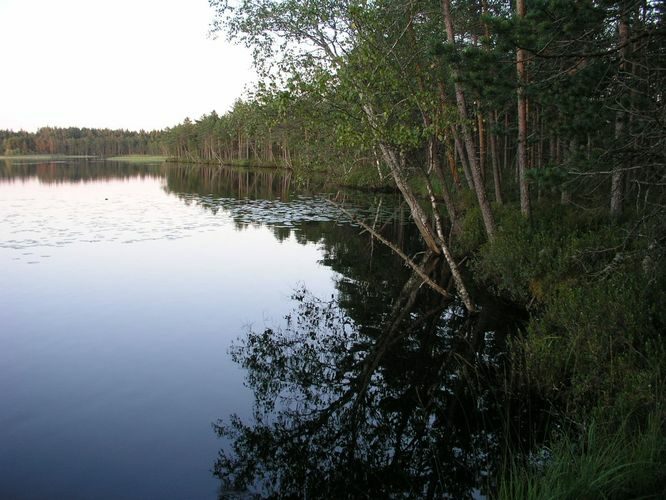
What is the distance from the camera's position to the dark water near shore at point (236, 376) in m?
7.38

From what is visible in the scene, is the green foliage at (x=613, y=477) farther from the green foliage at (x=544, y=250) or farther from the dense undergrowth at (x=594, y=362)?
the green foliage at (x=544, y=250)

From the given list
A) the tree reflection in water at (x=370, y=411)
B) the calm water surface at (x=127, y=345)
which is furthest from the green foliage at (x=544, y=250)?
the calm water surface at (x=127, y=345)

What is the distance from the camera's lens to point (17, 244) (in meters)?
24.0

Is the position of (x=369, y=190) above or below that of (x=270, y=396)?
above

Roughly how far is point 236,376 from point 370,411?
3222mm

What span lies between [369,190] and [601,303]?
135ft

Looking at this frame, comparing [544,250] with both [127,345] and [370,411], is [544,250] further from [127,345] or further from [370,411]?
[127,345]

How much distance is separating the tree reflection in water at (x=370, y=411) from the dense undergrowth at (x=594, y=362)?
90 centimetres

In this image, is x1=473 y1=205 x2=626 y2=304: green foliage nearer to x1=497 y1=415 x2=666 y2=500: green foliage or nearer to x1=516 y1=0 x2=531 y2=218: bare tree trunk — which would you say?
x1=516 y1=0 x2=531 y2=218: bare tree trunk

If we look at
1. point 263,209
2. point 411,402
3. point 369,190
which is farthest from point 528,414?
point 369,190

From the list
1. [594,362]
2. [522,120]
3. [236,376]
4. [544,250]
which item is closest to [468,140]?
[522,120]

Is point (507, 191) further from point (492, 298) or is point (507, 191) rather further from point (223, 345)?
point (223, 345)

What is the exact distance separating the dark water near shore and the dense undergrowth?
3.63ft

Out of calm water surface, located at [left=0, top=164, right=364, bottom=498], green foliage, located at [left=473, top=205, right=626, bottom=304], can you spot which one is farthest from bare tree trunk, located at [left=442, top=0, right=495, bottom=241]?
calm water surface, located at [left=0, top=164, right=364, bottom=498]
